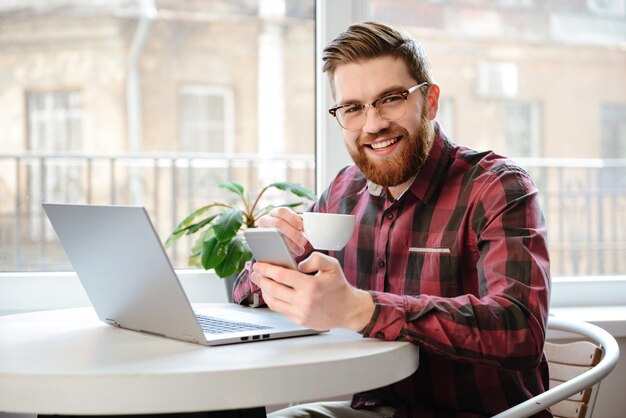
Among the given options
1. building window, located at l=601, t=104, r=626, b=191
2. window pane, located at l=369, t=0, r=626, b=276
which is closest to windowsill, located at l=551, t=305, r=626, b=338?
window pane, located at l=369, t=0, r=626, b=276

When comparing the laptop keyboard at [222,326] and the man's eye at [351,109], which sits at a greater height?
the man's eye at [351,109]

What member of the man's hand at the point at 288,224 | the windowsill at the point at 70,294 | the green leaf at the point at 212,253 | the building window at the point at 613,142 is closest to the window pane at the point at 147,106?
the windowsill at the point at 70,294

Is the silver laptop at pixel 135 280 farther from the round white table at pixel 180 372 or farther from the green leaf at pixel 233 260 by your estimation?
the green leaf at pixel 233 260

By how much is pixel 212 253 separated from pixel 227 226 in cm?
9

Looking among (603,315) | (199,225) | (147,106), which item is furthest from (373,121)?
(147,106)

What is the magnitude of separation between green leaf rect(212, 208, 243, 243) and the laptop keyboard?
0.81m

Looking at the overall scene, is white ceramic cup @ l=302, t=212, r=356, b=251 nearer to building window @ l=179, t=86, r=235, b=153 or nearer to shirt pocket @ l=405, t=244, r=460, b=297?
shirt pocket @ l=405, t=244, r=460, b=297

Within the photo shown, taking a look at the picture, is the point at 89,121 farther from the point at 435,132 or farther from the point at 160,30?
the point at 435,132

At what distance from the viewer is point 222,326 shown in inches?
57.4

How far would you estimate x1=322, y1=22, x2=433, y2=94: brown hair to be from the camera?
1765 millimetres

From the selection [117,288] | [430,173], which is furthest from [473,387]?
[117,288]

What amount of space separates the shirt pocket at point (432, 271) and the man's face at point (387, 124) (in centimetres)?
18

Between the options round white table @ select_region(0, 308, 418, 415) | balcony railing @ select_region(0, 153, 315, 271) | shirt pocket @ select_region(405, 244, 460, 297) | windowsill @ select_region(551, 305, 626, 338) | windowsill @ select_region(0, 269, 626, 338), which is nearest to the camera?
round white table @ select_region(0, 308, 418, 415)

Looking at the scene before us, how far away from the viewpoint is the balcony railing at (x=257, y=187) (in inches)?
123
